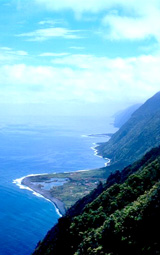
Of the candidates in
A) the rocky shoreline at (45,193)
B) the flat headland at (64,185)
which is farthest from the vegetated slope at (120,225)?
the flat headland at (64,185)

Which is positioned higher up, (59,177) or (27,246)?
(59,177)

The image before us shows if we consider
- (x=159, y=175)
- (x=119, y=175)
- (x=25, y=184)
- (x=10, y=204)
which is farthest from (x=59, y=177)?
(x=159, y=175)

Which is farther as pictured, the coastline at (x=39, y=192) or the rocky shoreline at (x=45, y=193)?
the coastline at (x=39, y=192)

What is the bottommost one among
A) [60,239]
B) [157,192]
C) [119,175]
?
[60,239]

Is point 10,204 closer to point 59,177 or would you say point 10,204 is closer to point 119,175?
point 59,177

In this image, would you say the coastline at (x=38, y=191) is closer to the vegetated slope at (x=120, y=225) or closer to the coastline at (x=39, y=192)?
the coastline at (x=39, y=192)
